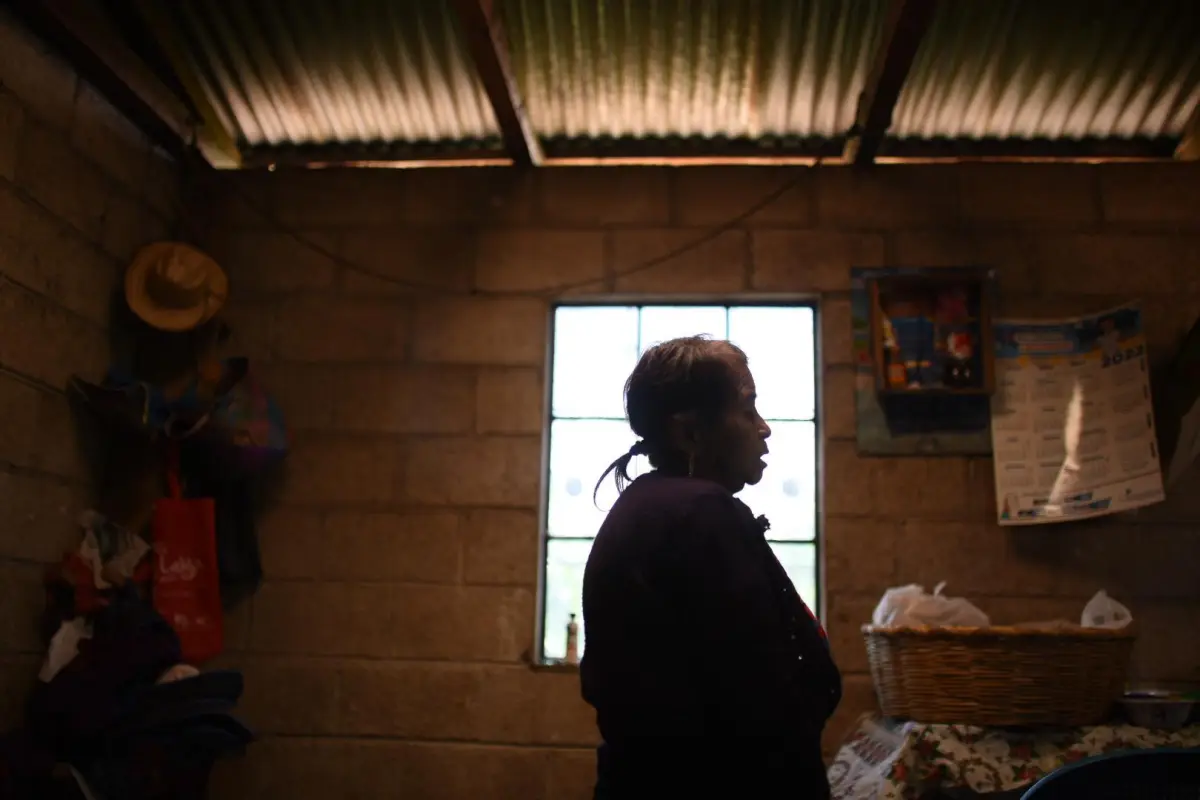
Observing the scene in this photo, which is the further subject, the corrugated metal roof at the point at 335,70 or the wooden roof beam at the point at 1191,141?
the wooden roof beam at the point at 1191,141

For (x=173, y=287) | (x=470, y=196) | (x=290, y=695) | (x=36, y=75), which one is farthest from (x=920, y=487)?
(x=36, y=75)

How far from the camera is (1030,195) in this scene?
3006 millimetres

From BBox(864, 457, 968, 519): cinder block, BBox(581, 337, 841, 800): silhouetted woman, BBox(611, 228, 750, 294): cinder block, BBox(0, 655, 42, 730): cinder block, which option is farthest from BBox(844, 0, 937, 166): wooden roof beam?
BBox(0, 655, 42, 730): cinder block

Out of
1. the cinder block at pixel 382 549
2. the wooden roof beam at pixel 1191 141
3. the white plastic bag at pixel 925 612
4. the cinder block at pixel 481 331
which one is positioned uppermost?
the wooden roof beam at pixel 1191 141

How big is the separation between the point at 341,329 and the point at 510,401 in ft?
1.80

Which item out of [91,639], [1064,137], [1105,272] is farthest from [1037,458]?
[91,639]

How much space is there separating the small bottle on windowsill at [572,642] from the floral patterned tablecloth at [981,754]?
818 millimetres

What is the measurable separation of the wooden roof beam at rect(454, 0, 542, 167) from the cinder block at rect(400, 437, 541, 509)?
84cm

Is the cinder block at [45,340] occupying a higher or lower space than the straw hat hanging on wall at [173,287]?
lower

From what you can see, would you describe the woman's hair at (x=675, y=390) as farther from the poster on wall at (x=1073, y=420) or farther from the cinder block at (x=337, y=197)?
the cinder block at (x=337, y=197)

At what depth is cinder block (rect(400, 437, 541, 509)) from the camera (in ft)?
9.51

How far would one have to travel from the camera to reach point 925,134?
3.03 meters

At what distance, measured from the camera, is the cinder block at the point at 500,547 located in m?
2.84

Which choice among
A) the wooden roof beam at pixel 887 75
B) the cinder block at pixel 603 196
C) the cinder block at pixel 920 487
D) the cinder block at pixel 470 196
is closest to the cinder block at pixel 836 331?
the cinder block at pixel 920 487
